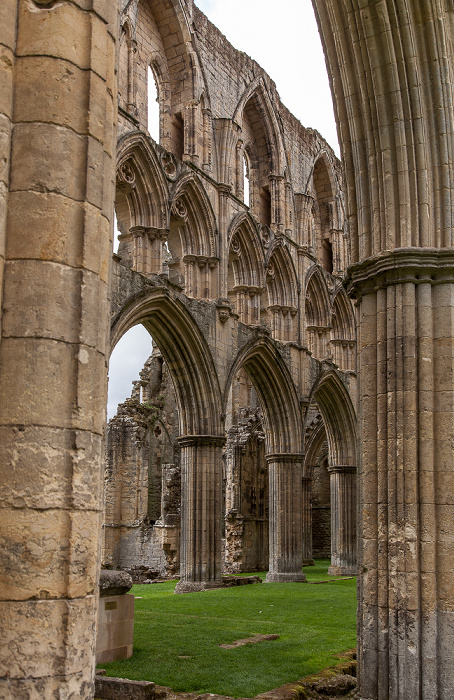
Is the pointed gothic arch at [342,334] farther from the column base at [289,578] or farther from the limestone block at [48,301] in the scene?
the limestone block at [48,301]

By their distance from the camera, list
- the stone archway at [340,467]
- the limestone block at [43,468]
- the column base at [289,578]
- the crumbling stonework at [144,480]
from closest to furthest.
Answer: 1. the limestone block at [43,468]
2. the column base at [289,578]
3. the stone archway at [340,467]
4. the crumbling stonework at [144,480]

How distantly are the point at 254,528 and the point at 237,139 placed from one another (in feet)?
35.4

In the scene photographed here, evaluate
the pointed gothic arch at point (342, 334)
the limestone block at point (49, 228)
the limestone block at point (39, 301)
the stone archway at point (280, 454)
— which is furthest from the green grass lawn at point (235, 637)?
the pointed gothic arch at point (342, 334)

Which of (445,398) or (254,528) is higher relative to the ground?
(445,398)

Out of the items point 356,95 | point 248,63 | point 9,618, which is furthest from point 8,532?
point 248,63

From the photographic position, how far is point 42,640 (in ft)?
7.88

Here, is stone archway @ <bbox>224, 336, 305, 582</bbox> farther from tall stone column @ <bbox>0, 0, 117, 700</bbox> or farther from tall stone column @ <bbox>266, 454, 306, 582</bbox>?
tall stone column @ <bbox>0, 0, 117, 700</bbox>

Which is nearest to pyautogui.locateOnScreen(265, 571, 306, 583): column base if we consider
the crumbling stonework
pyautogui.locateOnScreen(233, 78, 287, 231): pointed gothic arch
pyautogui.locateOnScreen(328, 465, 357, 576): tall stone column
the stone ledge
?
pyautogui.locateOnScreen(328, 465, 357, 576): tall stone column

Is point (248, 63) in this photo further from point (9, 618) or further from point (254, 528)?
point (9, 618)

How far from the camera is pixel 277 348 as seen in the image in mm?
18672

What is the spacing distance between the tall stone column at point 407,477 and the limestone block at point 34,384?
13.0ft

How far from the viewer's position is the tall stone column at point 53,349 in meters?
2.43

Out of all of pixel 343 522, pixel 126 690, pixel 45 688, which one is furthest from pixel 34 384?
pixel 343 522

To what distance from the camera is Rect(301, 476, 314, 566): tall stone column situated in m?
22.5
